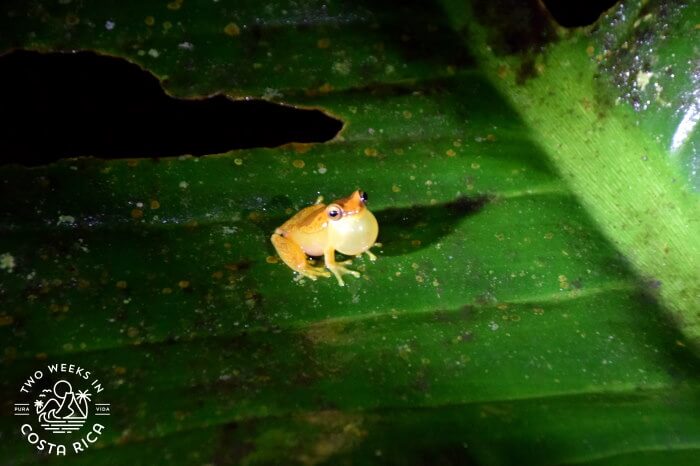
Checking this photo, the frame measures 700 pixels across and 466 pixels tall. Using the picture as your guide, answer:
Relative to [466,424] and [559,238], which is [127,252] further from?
[559,238]

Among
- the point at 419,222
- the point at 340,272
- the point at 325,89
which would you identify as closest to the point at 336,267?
the point at 340,272

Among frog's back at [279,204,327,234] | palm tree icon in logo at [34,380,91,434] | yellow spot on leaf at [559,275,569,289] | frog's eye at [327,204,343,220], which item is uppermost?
frog's eye at [327,204,343,220]

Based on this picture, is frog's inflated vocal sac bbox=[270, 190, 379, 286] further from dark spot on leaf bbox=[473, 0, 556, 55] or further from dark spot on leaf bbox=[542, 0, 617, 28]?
dark spot on leaf bbox=[542, 0, 617, 28]

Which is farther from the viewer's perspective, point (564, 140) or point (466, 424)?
point (564, 140)

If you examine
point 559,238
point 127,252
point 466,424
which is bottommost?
point 466,424

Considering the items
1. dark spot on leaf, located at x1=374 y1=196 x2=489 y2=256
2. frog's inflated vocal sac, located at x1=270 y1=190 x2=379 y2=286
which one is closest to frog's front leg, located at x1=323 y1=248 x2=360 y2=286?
frog's inflated vocal sac, located at x1=270 y1=190 x2=379 y2=286

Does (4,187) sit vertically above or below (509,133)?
below

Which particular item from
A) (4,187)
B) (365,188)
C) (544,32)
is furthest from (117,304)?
(544,32)
